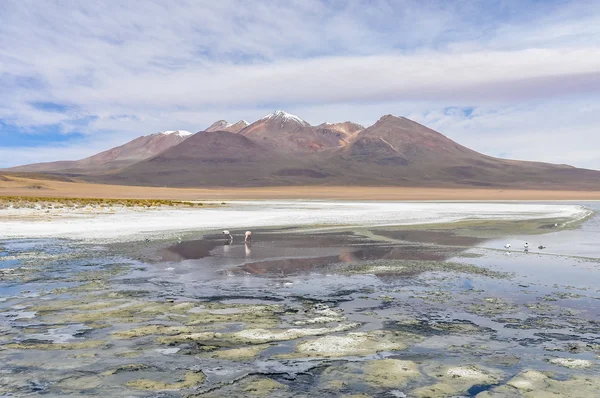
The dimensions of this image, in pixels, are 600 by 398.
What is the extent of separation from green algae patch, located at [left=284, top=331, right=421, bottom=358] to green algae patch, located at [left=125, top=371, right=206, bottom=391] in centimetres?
132

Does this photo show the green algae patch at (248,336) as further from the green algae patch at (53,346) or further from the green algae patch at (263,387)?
the green algae patch at (263,387)

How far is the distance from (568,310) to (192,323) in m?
6.79

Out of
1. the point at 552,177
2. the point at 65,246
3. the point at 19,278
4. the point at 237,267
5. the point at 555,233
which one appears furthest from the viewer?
the point at 552,177

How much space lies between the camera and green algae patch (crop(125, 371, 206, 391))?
615 cm

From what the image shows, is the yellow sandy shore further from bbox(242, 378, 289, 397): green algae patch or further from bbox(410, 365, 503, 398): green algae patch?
bbox(242, 378, 289, 397): green algae patch

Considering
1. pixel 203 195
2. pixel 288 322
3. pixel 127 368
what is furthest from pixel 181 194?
pixel 127 368

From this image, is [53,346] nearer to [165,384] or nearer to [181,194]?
[165,384]

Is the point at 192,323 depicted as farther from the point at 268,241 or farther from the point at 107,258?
the point at 268,241

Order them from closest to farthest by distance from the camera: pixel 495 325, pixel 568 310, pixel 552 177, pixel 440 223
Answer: pixel 495 325 → pixel 568 310 → pixel 440 223 → pixel 552 177

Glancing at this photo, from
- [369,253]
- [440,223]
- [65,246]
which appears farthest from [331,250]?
[440,223]

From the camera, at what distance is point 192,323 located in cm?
890

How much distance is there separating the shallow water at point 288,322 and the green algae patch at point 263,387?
24mm

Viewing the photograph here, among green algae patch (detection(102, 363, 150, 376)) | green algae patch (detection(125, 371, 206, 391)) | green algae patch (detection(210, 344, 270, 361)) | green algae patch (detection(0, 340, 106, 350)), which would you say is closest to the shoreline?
green algae patch (detection(0, 340, 106, 350))

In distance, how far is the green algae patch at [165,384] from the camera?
6148mm
